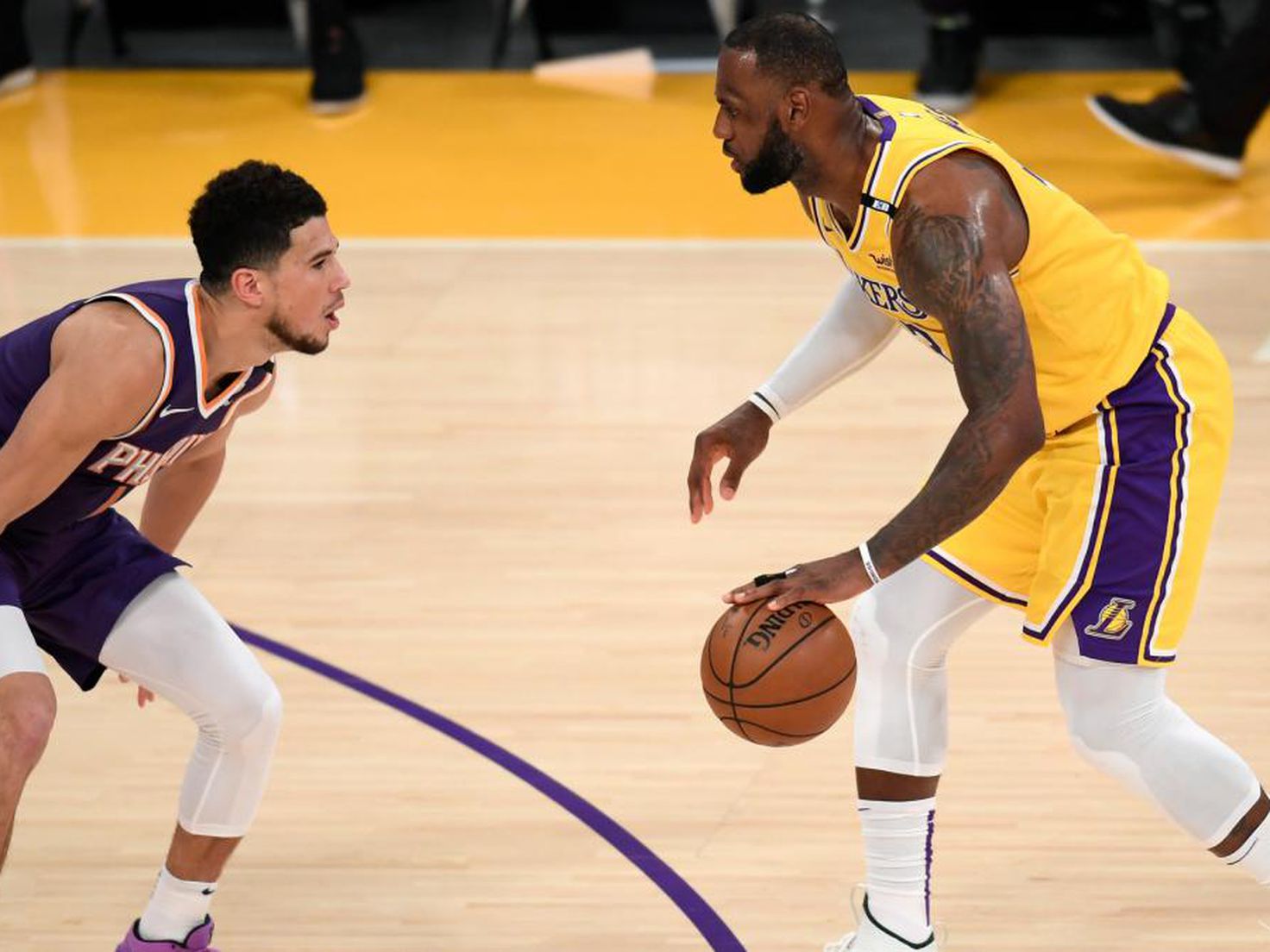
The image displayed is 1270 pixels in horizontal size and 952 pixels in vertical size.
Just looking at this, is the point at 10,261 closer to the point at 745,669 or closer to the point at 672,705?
the point at 672,705

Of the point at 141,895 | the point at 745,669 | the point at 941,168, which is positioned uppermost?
the point at 941,168

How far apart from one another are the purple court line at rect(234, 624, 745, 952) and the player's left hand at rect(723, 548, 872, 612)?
3.39 feet

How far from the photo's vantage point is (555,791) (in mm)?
4609

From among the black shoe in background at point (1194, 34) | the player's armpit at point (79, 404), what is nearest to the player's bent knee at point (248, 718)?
the player's armpit at point (79, 404)

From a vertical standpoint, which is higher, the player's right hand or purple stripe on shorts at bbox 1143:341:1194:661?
purple stripe on shorts at bbox 1143:341:1194:661

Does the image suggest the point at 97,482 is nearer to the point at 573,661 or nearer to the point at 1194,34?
the point at 573,661

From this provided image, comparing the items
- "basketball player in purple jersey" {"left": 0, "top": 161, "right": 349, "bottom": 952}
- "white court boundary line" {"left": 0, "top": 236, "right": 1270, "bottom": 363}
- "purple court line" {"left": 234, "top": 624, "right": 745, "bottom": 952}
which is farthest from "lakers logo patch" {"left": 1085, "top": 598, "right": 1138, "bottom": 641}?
"white court boundary line" {"left": 0, "top": 236, "right": 1270, "bottom": 363}

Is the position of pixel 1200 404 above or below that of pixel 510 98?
above

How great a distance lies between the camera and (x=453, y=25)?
11.6 meters

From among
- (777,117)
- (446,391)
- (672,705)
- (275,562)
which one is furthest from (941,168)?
(446,391)

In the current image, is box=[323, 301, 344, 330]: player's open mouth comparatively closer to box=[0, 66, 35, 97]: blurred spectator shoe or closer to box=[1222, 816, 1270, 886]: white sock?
box=[1222, 816, 1270, 886]: white sock

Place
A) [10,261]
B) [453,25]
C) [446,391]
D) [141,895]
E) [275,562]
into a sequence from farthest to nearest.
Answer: [453,25]
[10,261]
[446,391]
[275,562]
[141,895]

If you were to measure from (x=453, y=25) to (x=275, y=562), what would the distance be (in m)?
6.51

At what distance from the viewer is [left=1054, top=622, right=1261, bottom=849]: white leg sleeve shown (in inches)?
137
